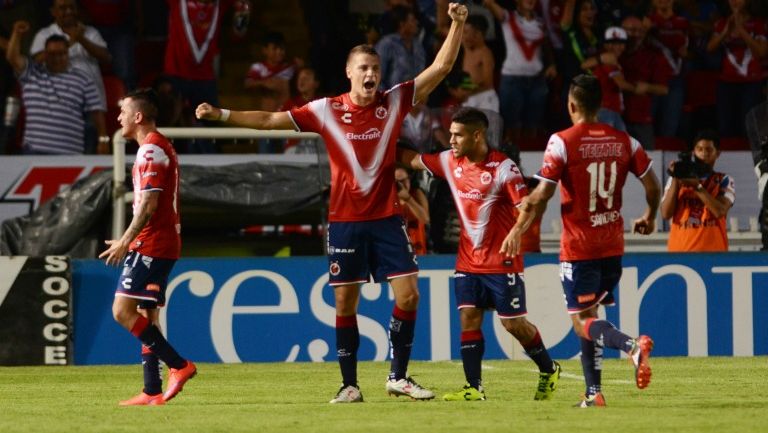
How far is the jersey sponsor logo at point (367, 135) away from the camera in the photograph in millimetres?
9992

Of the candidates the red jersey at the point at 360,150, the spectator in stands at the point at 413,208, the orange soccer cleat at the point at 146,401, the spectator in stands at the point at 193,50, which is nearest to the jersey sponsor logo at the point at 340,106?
the red jersey at the point at 360,150

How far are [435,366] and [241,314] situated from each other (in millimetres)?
1858

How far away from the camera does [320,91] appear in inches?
769

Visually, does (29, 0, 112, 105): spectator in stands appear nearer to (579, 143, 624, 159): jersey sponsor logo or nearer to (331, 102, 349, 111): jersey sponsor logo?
(331, 102, 349, 111): jersey sponsor logo

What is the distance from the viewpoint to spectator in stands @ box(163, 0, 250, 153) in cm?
1775

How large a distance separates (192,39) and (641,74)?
16.9ft

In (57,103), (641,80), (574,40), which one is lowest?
(57,103)

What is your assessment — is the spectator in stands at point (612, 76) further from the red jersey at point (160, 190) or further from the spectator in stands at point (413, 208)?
the red jersey at point (160, 190)

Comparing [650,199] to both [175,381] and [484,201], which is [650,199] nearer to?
[484,201]

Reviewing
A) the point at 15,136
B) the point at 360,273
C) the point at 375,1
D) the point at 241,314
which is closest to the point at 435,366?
the point at 241,314

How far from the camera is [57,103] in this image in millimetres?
16938

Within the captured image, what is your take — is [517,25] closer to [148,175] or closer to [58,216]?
[58,216]

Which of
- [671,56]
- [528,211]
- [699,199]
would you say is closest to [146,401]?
[528,211]

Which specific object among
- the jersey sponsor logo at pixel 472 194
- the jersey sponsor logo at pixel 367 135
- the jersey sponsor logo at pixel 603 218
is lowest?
the jersey sponsor logo at pixel 603 218
